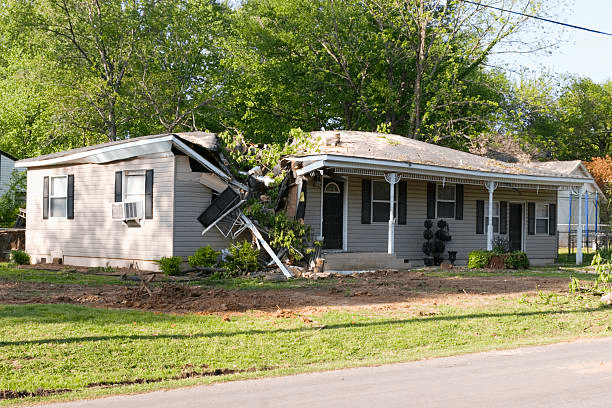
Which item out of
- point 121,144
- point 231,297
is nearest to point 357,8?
point 121,144

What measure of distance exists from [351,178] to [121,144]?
6634 mm

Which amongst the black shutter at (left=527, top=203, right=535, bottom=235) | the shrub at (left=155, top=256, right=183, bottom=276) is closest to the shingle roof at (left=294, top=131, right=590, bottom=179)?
the black shutter at (left=527, top=203, right=535, bottom=235)

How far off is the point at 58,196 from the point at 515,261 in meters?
14.4

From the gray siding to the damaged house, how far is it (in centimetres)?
278

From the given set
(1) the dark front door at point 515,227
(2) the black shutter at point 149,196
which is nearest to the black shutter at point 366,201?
(2) the black shutter at point 149,196

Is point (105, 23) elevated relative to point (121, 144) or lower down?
elevated

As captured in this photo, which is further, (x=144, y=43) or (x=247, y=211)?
(x=144, y=43)

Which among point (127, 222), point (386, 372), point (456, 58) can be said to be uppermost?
point (456, 58)

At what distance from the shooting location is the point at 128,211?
2005 cm

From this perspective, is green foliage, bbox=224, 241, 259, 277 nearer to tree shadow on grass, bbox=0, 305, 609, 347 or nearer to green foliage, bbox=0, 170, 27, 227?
tree shadow on grass, bbox=0, 305, 609, 347

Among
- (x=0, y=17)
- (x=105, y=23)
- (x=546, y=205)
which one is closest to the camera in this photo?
(x=546, y=205)

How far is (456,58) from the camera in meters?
34.6

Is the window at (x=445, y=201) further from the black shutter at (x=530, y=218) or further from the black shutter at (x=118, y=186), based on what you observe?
the black shutter at (x=118, y=186)

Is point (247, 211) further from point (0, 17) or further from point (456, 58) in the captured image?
point (0, 17)
